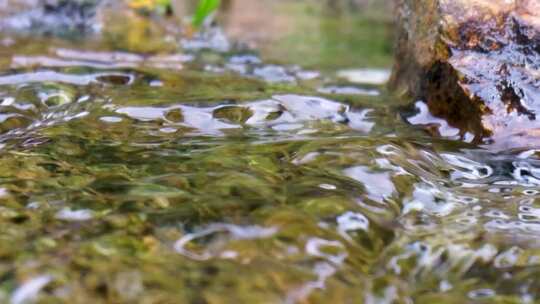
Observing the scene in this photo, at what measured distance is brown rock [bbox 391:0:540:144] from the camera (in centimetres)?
229

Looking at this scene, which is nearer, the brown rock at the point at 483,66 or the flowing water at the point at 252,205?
the flowing water at the point at 252,205

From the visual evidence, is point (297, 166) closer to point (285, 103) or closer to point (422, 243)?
point (422, 243)

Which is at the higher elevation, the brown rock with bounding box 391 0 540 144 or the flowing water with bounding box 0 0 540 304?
the brown rock with bounding box 391 0 540 144

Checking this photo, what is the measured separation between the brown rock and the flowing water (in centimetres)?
12

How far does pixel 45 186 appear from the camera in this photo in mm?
1566

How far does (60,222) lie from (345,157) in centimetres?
90

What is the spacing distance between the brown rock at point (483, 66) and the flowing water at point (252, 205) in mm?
122

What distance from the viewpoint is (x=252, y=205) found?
1474 millimetres

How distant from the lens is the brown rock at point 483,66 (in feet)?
7.52

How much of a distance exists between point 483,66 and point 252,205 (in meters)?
1.44

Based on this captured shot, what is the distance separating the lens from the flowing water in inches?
47.9

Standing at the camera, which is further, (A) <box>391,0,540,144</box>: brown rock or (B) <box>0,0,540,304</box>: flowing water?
(A) <box>391,0,540,144</box>: brown rock

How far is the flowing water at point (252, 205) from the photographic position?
1218mm

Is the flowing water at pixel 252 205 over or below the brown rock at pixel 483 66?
below
